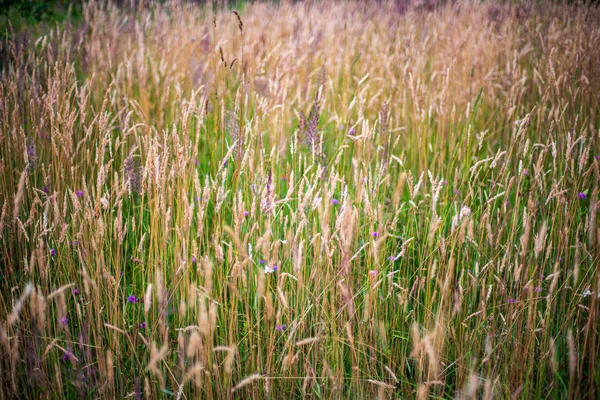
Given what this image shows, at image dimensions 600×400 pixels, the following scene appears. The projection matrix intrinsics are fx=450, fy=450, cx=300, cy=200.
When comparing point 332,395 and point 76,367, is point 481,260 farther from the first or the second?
point 76,367

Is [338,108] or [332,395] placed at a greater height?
[338,108]

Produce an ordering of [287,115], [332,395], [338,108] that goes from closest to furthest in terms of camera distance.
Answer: [332,395], [287,115], [338,108]

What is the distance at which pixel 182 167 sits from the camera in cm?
146

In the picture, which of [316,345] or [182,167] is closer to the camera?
[316,345]

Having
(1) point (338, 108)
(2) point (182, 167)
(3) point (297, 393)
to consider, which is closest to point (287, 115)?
(1) point (338, 108)

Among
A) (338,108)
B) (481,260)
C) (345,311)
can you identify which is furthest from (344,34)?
(345,311)

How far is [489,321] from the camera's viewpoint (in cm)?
152

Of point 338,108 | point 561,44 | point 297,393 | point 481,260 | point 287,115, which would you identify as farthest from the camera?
point 561,44

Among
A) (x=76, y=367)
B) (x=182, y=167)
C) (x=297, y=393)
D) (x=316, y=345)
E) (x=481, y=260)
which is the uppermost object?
(x=182, y=167)

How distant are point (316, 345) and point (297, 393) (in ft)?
0.71

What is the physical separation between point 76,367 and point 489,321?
1324 millimetres

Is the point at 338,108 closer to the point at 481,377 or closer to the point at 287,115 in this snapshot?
the point at 287,115

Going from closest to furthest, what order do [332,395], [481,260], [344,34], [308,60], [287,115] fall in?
[332,395], [481,260], [287,115], [308,60], [344,34]

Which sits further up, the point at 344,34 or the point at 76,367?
the point at 344,34
